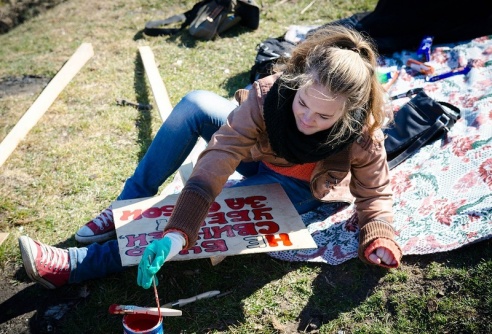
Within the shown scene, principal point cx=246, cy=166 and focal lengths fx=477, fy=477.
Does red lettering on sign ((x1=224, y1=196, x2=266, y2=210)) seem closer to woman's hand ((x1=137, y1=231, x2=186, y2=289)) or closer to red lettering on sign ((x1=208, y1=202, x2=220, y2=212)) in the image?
red lettering on sign ((x1=208, y1=202, x2=220, y2=212))

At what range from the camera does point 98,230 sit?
263 cm

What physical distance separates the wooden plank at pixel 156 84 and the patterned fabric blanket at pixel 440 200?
147cm

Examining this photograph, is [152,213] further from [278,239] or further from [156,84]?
[156,84]

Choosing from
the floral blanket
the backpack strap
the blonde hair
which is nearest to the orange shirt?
the floral blanket

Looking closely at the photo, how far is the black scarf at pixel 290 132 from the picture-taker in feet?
6.98

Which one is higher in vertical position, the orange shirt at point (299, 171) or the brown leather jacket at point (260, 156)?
the brown leather jacket at point (260, 156)

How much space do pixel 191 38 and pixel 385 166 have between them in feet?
11.0

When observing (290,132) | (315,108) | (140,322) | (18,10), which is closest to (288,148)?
(290,132)

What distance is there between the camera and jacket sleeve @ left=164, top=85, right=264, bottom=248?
2035 mm

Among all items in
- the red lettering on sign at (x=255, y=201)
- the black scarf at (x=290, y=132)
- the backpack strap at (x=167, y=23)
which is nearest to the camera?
the black scarf at (x=290, y=132)

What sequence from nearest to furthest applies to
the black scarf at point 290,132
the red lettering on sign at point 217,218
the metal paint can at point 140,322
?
the metal paint can at point 140,322, the black scarf at point 290,132, the red lettering on sign at point 217,218

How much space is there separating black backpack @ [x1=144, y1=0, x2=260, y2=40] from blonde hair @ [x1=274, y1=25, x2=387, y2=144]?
116 inches

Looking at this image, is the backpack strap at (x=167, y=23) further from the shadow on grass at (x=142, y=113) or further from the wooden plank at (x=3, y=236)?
the wooden plank at (x=3, y=236)

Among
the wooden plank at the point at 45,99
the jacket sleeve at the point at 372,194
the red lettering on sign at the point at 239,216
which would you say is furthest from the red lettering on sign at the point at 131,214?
the wooden plank at the point at 45,99
